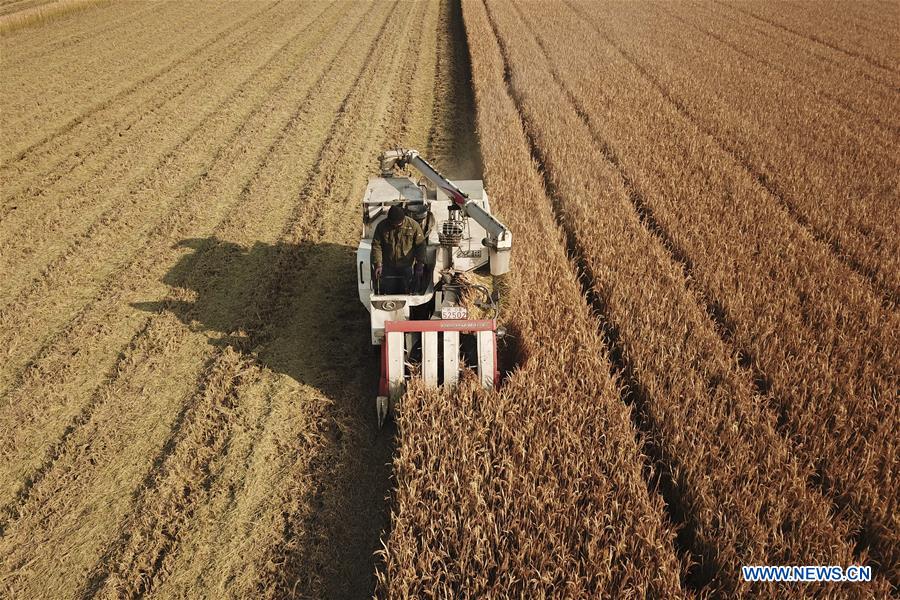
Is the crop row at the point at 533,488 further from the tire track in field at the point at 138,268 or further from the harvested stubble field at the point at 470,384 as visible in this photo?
the tire track in field at the point at 138,268

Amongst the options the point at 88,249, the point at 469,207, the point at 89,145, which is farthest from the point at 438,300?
the point at 89,145

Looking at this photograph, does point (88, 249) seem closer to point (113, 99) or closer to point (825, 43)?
point (113, 99)

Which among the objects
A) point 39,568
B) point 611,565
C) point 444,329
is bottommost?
point 39,568

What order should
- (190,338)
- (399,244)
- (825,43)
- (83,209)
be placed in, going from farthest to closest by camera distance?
1. (825,43)
2. (83,209)
3. (190,338)
4. (399,244)

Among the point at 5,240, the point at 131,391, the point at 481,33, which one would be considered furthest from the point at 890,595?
the point at 481,33

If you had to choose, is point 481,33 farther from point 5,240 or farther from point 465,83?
point 5,240

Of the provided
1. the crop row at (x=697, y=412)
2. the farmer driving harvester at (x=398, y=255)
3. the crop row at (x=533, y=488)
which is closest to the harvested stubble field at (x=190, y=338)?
the crop row at (x=533, y=488)
